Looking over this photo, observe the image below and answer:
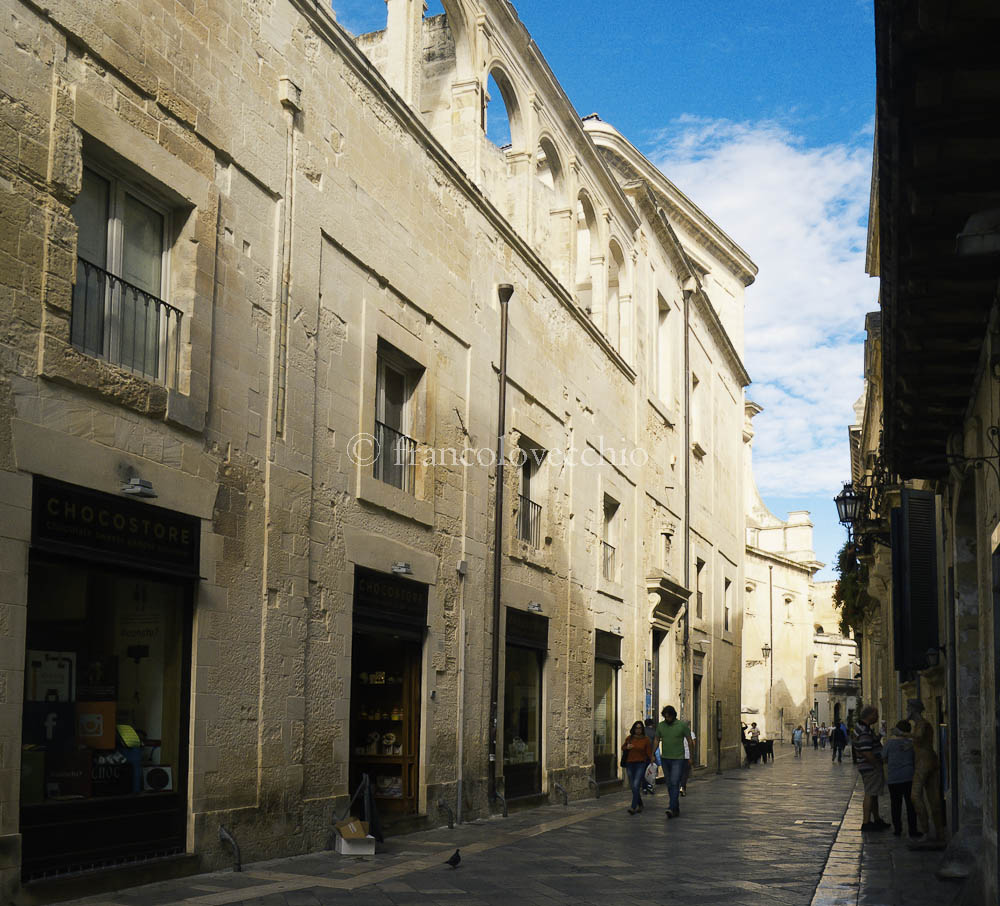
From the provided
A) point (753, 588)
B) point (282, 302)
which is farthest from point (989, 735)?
point (753, 588)

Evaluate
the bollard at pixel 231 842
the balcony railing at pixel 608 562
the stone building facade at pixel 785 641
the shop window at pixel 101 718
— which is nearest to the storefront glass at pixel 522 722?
the balcony railing at pixel 608 562

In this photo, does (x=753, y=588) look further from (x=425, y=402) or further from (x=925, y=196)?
(x=925, y=196)

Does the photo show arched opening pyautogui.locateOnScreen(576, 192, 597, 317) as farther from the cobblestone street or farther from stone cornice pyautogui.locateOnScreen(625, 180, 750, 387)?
the cobblestone street

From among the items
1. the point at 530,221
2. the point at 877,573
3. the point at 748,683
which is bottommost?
the point at 748,683

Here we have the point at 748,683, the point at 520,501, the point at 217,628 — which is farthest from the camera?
the point at 748,683

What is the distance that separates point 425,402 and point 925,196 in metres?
9.07

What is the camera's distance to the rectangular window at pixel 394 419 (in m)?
14.0

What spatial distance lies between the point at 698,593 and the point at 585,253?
1152 cm

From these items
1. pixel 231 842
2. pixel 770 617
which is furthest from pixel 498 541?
pixel 770 617

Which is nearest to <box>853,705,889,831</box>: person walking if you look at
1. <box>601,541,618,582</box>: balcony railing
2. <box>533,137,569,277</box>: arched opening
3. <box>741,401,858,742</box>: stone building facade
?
<box>601,541,618,582</box>: balcony railing

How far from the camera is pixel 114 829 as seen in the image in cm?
895

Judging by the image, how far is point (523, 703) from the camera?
18.2 meters

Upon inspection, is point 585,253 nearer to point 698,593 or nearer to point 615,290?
point 615,290

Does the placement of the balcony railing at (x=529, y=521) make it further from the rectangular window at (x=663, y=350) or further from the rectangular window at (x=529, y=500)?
the rectangular window at (x=663, y=350)
